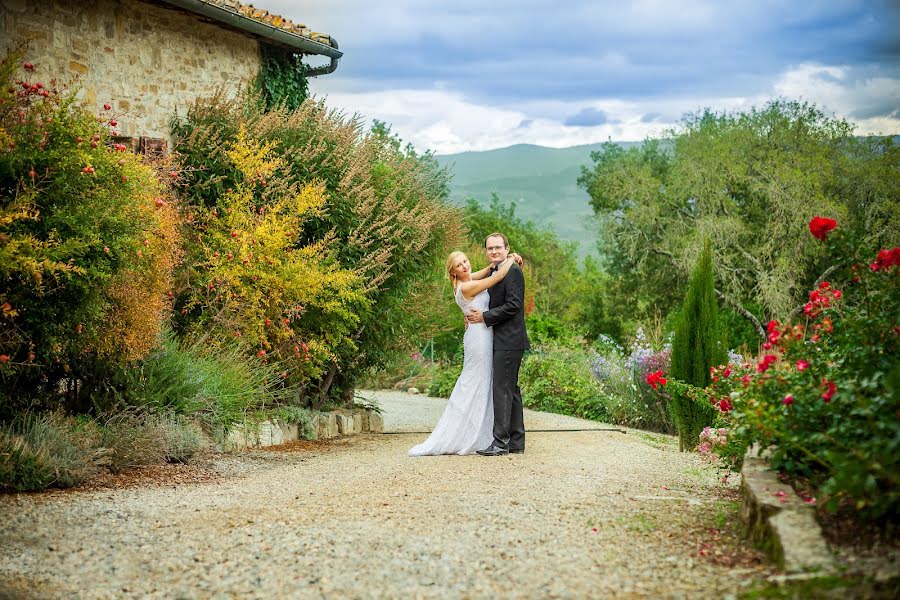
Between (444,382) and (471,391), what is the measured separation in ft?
23.4

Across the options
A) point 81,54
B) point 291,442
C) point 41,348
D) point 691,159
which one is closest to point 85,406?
point 41,348

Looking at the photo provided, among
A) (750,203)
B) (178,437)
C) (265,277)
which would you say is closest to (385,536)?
(178,437)

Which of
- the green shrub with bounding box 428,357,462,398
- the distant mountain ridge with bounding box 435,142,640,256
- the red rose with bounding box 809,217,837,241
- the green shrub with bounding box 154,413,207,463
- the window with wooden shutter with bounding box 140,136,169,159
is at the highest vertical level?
the distant mountain ridge with bounding box 435,142,640,256

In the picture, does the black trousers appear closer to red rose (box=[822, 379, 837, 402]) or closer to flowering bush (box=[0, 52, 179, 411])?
flowering bush (box=[0, 52, 179, 411])

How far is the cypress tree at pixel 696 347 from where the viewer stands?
9023 millimetres

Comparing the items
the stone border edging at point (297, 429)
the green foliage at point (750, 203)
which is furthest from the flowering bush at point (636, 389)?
the green foliage at point (750, 203)

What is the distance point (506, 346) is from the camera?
8109 millimetres

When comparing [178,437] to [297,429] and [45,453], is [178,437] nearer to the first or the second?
[45,453]

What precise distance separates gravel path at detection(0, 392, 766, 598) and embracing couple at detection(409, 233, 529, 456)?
3.58ft

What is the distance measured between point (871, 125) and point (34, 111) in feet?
92.5

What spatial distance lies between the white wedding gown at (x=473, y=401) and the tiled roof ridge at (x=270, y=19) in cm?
473

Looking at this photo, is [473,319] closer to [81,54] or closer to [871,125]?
[81,54]

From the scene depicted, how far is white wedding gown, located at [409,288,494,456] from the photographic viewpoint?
26.9 feet

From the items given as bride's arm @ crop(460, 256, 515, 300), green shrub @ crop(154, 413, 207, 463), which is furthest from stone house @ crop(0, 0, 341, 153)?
bride's arm @ crop(460, 256, 515, 300)
